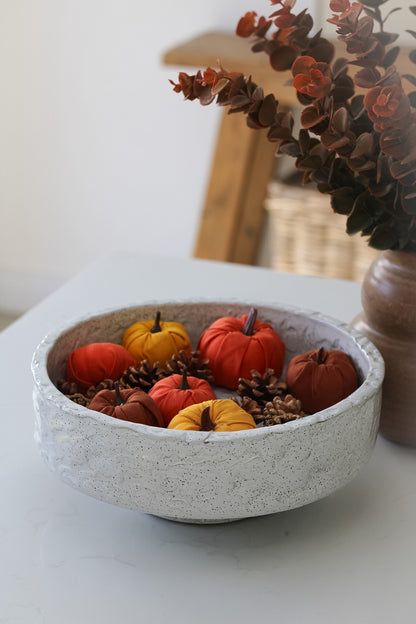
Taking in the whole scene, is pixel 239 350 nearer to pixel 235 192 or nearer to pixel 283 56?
pixel 283 56

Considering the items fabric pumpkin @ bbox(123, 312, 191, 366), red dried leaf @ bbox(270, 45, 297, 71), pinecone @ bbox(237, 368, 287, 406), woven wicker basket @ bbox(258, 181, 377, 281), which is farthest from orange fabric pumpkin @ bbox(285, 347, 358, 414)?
woven wicker basket @ bbox(258, 181, 377, 281)

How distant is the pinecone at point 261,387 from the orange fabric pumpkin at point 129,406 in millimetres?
95

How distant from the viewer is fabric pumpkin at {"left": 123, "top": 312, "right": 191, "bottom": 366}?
71cm

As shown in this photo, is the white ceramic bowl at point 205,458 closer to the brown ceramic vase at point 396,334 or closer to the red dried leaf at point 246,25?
the brown ceramic vase at point 396,334

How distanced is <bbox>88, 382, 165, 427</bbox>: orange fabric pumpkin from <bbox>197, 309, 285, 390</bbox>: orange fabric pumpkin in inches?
4.7

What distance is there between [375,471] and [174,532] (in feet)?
0.66

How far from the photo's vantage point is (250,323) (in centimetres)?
69

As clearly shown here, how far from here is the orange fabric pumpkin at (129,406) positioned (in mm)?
562

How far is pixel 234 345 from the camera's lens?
0.69 metres

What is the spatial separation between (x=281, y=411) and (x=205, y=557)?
0.13 metres

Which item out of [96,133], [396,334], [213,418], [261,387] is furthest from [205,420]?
[96,133]

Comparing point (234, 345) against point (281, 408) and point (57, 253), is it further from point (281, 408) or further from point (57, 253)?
point (57, 253)

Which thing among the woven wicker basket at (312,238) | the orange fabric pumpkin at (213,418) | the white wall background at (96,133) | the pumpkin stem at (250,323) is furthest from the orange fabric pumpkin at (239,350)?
the white wall background at (96,133)

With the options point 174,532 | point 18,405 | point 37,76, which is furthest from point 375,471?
point 37,76
